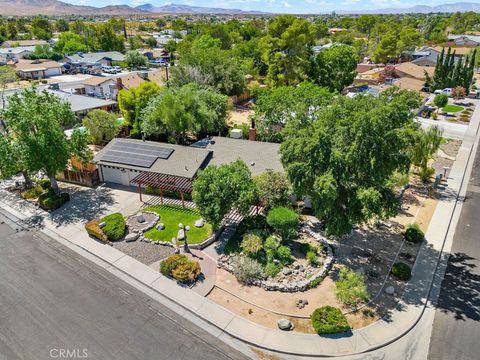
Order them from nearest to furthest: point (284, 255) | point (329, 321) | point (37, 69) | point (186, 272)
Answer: point (329, 321), point (186, 272), point (284, 255), point (37, 69)

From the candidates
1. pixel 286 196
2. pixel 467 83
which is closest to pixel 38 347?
pixel 286 196

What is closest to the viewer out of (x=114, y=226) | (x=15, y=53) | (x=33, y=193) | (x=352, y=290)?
(x=352, y=290)

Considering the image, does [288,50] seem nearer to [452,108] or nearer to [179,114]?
[452,108]

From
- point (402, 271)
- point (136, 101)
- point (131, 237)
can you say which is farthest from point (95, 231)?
point (136, 101)

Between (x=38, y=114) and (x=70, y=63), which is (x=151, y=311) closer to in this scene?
(x=38, y=114)

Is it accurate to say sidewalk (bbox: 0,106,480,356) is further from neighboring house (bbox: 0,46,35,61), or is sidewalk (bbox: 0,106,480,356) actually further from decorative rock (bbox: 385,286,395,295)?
neighboring house (bbox: 0,46,35,61)

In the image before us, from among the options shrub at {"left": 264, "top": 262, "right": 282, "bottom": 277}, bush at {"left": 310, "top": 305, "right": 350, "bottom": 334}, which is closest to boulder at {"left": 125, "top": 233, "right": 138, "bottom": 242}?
shrub at {"left": 264, "top": 262, "right": 282, "bottom": 277}
